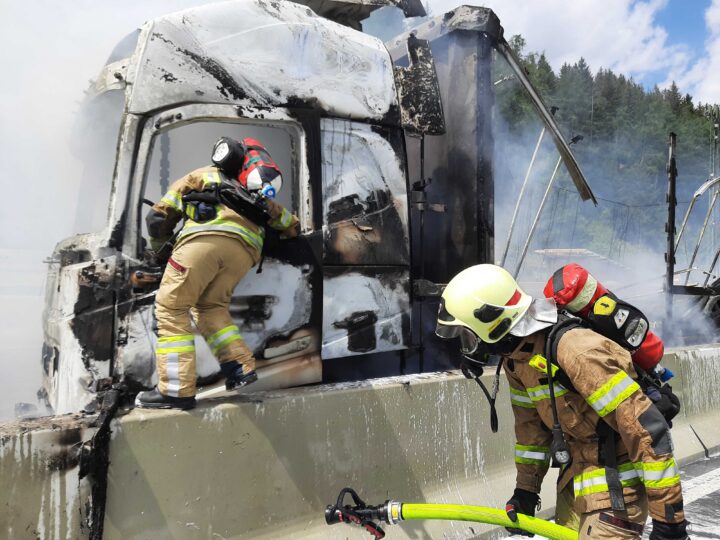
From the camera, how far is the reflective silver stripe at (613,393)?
6.73 feet

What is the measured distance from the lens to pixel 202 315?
2797 millimetres

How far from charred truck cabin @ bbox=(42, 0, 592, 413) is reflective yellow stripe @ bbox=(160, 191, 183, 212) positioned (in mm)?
155

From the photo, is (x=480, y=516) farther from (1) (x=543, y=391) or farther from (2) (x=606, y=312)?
(2) (x=606, y=312)

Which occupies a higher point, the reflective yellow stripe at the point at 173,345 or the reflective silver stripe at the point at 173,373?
the reflective yellow stripe at the point at 173,345

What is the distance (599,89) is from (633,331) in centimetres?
3323

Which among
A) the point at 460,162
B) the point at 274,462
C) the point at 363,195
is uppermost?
the point at 460,162

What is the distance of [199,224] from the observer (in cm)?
278

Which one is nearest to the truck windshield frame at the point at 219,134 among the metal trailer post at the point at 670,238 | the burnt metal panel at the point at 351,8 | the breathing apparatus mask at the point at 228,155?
the breathing apparatus mask at the point at 228,155

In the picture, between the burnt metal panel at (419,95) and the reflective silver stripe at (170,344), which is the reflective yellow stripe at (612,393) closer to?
the reflective silver stripe at (170,344)

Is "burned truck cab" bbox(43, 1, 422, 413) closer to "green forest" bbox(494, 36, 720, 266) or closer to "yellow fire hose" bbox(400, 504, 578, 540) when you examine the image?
"yellow fire hose" bbox(400, 504, 578, 540)

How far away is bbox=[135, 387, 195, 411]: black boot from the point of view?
249cm

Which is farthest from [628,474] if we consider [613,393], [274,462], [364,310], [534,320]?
[364,310]

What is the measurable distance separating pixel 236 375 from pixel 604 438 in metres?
1.54

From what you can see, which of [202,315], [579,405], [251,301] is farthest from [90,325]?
[579,405]
